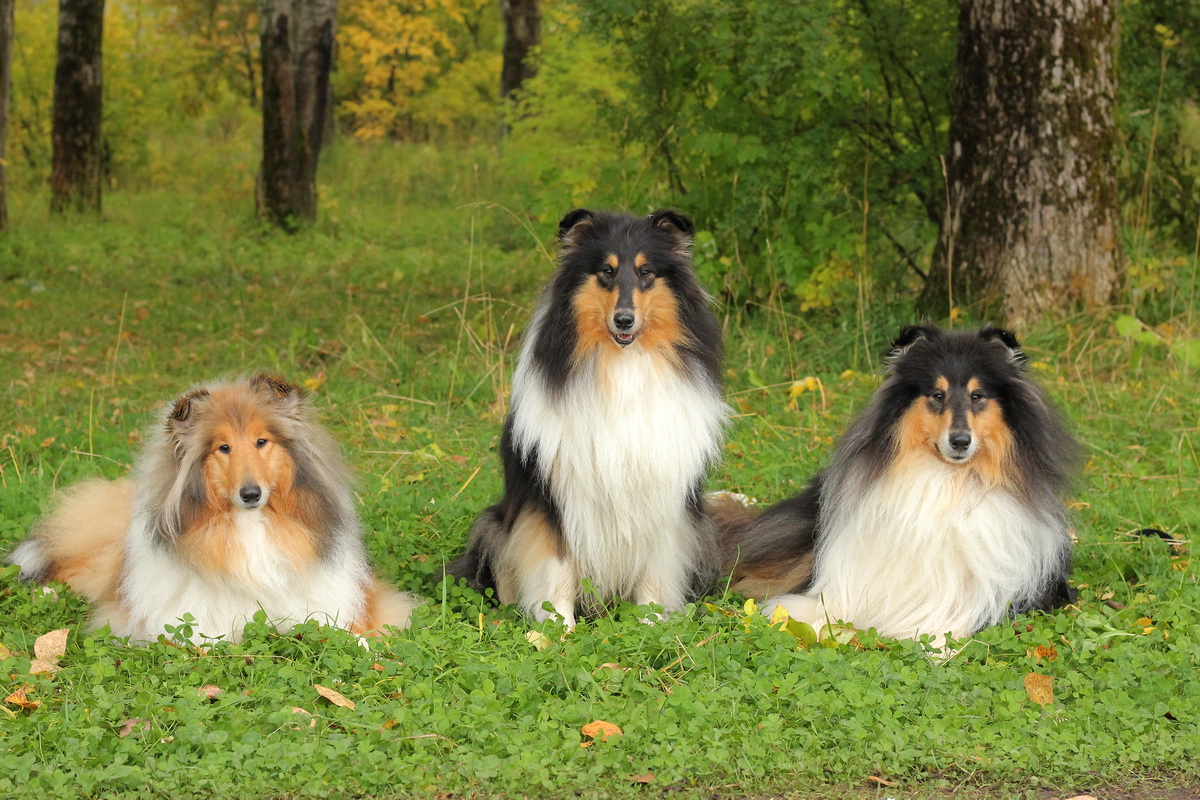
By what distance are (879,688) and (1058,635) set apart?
0.97m

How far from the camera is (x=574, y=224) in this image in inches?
176

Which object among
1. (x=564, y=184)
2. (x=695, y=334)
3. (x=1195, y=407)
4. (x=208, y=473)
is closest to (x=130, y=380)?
(x=564, y=184)

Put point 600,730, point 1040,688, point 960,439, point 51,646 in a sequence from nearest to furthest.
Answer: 1. point 600,730
2. point 1040,688
3. point 960,439
4. point 51,646

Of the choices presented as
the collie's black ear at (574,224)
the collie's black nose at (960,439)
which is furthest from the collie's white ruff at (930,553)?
the collie's black ear at (574,224)

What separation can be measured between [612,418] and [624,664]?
2.92 ft

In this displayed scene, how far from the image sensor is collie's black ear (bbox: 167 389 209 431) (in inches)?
165

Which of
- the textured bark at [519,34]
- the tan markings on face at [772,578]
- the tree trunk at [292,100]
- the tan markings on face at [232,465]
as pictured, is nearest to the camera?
the tan markings on face at [232,465]

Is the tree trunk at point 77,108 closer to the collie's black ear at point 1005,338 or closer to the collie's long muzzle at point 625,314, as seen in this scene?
the collie's long muzzle at point 625,314

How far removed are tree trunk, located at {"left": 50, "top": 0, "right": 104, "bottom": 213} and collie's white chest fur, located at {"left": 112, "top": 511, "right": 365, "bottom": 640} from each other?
13846 millimetres

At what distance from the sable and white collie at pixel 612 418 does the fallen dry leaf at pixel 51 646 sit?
5.49 ft

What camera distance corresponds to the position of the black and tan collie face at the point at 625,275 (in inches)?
169

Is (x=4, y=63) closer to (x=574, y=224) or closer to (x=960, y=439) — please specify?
(x=574, y=224)

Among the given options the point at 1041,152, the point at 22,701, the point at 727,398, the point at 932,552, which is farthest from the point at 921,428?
the point at 1041,152

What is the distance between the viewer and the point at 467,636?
174 inches
